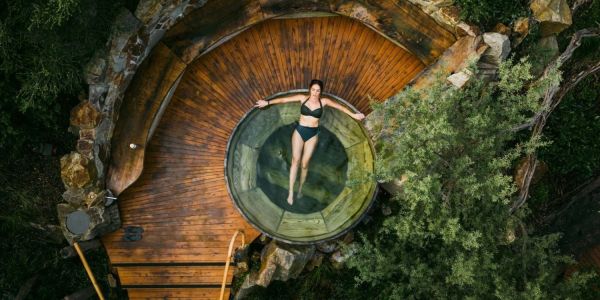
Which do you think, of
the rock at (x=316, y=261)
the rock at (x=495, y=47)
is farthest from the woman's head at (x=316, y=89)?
the rock at (x=316, y=261)

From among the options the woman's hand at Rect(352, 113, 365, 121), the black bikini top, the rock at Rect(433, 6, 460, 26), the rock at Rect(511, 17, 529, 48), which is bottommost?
the woman's hand at Rect(352, 113, 365, 121)

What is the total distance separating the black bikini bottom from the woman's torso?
0.06 meters

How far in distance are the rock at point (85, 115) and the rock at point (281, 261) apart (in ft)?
13.3

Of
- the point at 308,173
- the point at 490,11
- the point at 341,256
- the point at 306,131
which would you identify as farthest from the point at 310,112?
the point at 490,11

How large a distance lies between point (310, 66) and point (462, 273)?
497 cm

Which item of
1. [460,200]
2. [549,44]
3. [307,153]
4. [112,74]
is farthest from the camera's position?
[549,44]

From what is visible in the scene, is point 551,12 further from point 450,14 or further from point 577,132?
point 577,132

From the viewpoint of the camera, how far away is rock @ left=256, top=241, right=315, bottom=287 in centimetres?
921

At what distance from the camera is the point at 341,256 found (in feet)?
32.4

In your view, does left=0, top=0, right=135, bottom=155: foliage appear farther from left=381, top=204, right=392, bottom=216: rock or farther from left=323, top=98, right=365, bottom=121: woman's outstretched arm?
left=381, top=204, right=392, bottom=216: rock

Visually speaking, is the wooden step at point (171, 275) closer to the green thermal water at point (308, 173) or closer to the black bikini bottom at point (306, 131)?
the green thermal water at point (308, 173)

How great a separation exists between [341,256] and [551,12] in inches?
246

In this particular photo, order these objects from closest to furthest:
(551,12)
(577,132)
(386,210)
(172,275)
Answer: (551,12) < (172,275) < (386,210) < (577,132)

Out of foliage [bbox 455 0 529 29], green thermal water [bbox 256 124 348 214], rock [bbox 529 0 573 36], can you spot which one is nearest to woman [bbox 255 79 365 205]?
green thermal water [bbox 256 124 348 214]
